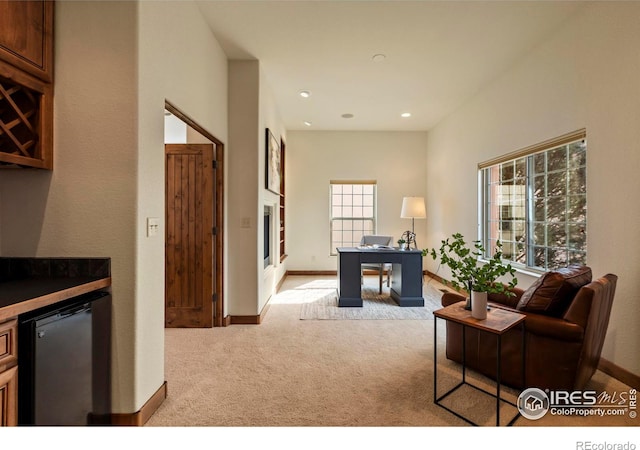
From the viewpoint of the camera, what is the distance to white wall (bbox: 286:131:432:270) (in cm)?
629

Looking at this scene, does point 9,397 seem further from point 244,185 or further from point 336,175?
point 336,175

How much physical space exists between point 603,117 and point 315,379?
3.09 m

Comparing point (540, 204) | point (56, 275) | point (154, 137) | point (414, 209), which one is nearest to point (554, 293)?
point (540, 204)

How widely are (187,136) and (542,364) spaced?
12.6 feet

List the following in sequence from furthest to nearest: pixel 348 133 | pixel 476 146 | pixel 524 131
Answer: pixel 348 133
pixel 476 146
pixel 524 131

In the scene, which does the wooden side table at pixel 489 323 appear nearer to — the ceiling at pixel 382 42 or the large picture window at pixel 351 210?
the ceiling at pixel 382 42

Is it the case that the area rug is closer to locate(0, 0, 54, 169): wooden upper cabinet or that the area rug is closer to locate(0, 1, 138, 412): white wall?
locate(0, 1, 138, 412): white wall

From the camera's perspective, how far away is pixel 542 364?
192cm

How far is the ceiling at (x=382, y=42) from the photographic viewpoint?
8.33 feet

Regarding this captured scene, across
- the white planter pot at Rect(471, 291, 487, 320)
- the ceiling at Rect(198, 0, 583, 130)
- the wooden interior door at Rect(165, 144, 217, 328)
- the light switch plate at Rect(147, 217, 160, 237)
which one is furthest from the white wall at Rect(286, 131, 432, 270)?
the white planter pot at Rect(471, 291, 487, 320)

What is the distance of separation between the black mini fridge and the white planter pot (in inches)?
85.6

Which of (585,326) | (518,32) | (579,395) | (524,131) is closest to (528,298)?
(585,326)

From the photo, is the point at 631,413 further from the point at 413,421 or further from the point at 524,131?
the point at 524,131

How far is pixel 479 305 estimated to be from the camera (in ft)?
5.94
